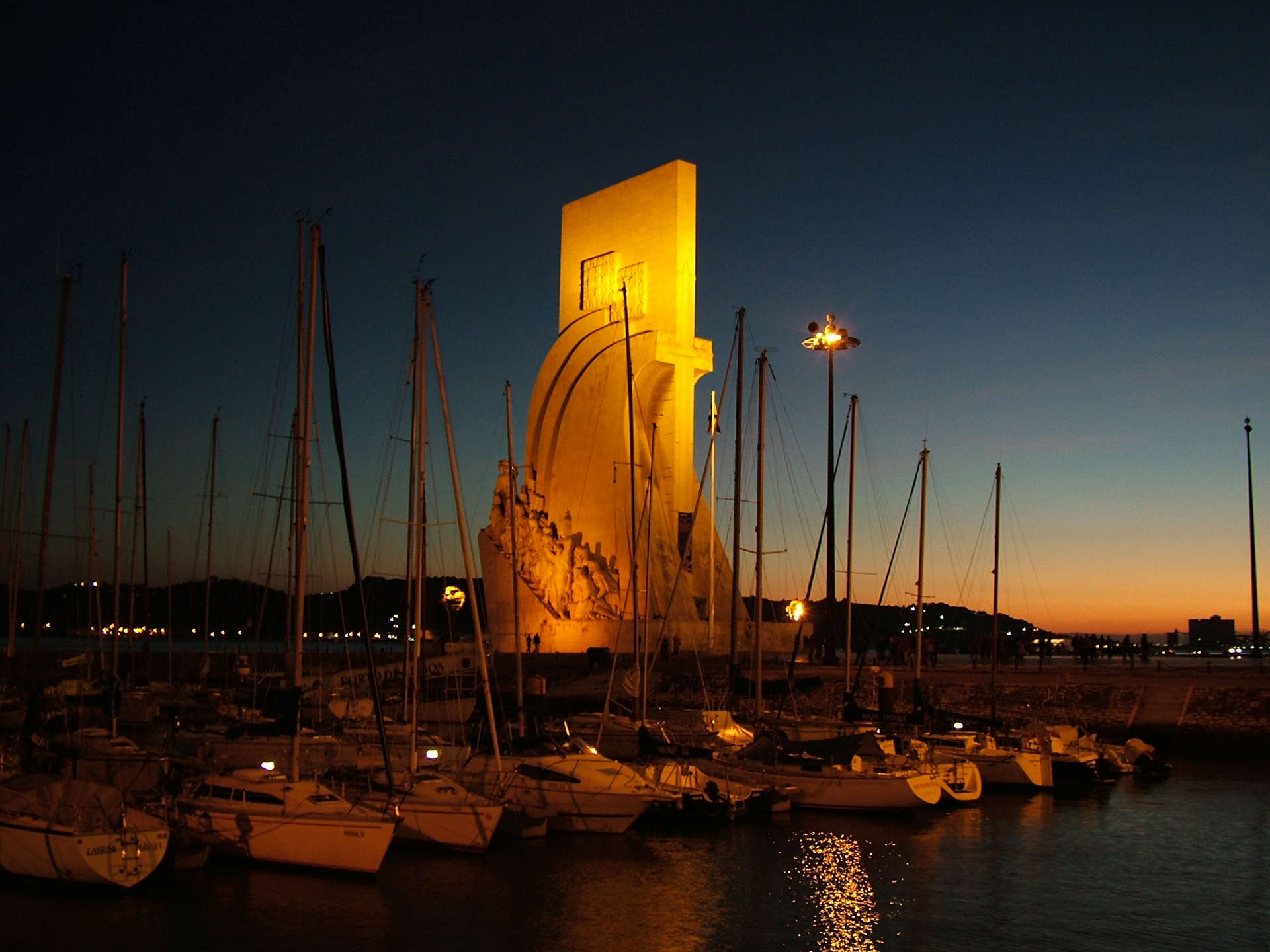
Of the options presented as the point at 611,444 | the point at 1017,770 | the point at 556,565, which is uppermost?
the point at 611,444

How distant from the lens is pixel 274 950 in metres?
8.72

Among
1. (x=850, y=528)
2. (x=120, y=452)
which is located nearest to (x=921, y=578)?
(x=850, y=528)

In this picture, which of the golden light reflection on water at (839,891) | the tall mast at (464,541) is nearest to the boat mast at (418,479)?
the tall mast at (464,541)

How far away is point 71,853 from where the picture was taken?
9719 mm

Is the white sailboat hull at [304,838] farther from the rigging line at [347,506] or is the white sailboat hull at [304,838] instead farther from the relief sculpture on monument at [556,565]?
the relief sculpture on monument at [556,565]

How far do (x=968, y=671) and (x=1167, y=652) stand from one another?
27188 mm

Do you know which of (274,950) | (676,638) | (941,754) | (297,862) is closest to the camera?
(274,950)

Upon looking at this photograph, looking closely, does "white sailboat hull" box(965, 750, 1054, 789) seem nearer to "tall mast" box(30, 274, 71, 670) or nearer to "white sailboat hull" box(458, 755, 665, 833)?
"white sailboat hull" box(458, 755, 665, 833)

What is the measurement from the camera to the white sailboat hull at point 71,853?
973 cm

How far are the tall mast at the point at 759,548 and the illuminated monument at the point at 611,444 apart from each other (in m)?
9.13

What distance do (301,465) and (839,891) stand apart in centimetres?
673

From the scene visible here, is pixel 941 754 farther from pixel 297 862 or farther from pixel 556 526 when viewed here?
pixel 556 526

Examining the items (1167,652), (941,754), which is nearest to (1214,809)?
(941,754)

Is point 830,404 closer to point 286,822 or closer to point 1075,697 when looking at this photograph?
point 1075,697
